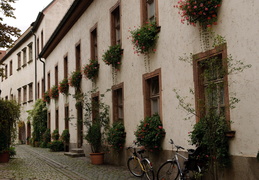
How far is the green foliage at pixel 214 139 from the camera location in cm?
683

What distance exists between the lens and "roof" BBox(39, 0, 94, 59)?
60.4 feet

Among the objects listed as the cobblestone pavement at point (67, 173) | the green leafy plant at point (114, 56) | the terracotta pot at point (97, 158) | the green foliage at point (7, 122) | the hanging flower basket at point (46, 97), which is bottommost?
the cobblestone pavement at point (67, 173)

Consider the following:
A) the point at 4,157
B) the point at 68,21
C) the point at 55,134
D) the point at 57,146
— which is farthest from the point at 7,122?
the point at 55,134

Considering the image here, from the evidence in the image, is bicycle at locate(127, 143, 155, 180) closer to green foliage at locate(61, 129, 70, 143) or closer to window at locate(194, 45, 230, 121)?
window at locate(194, 45, 230, 121)

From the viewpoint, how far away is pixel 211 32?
8.06 metres

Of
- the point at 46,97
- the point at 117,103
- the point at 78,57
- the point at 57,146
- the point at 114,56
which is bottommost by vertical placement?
the point at 57,146

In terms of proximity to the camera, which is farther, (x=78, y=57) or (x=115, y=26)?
(x=78, y=57)

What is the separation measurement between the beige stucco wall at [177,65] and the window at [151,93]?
322mm

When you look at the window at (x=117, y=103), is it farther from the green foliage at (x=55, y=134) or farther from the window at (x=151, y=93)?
the green foliage at (x=55, y=134)

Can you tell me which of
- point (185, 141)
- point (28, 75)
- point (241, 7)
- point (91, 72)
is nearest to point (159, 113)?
point (185, 141)

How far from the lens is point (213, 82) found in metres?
6.61

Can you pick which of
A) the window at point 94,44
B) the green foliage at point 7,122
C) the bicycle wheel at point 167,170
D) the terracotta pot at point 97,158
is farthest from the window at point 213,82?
the green foliage at point 7,122

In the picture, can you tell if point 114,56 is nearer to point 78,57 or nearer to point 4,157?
point 4,157

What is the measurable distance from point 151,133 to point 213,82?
416 centimetres
